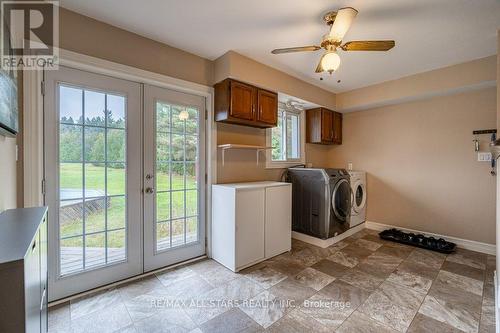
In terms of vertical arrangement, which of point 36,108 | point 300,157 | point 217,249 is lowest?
point 217,249

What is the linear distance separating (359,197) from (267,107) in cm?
235

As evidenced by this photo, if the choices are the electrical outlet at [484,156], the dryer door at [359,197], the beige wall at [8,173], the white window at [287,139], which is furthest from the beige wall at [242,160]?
the electrical outlet at [484,156]

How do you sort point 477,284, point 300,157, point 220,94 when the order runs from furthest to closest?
point 300,157, point 220,94, point 477,284

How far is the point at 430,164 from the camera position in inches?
134

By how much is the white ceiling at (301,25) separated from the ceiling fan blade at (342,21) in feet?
0.60

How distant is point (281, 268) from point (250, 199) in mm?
876

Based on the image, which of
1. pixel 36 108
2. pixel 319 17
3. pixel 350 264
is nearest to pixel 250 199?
pixel 350 264

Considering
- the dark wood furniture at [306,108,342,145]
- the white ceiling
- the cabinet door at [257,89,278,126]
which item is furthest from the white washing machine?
the white ceiling

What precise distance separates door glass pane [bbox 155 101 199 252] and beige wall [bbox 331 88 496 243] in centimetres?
316

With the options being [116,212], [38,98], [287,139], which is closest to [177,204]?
[116,212]

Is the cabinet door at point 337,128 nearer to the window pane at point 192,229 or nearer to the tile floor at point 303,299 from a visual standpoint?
the tile floor at point 303,299

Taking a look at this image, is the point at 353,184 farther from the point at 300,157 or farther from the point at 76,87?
the point at 76,87

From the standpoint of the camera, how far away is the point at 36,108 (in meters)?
1.76

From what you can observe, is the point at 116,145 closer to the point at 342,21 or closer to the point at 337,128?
the point at 342,21
